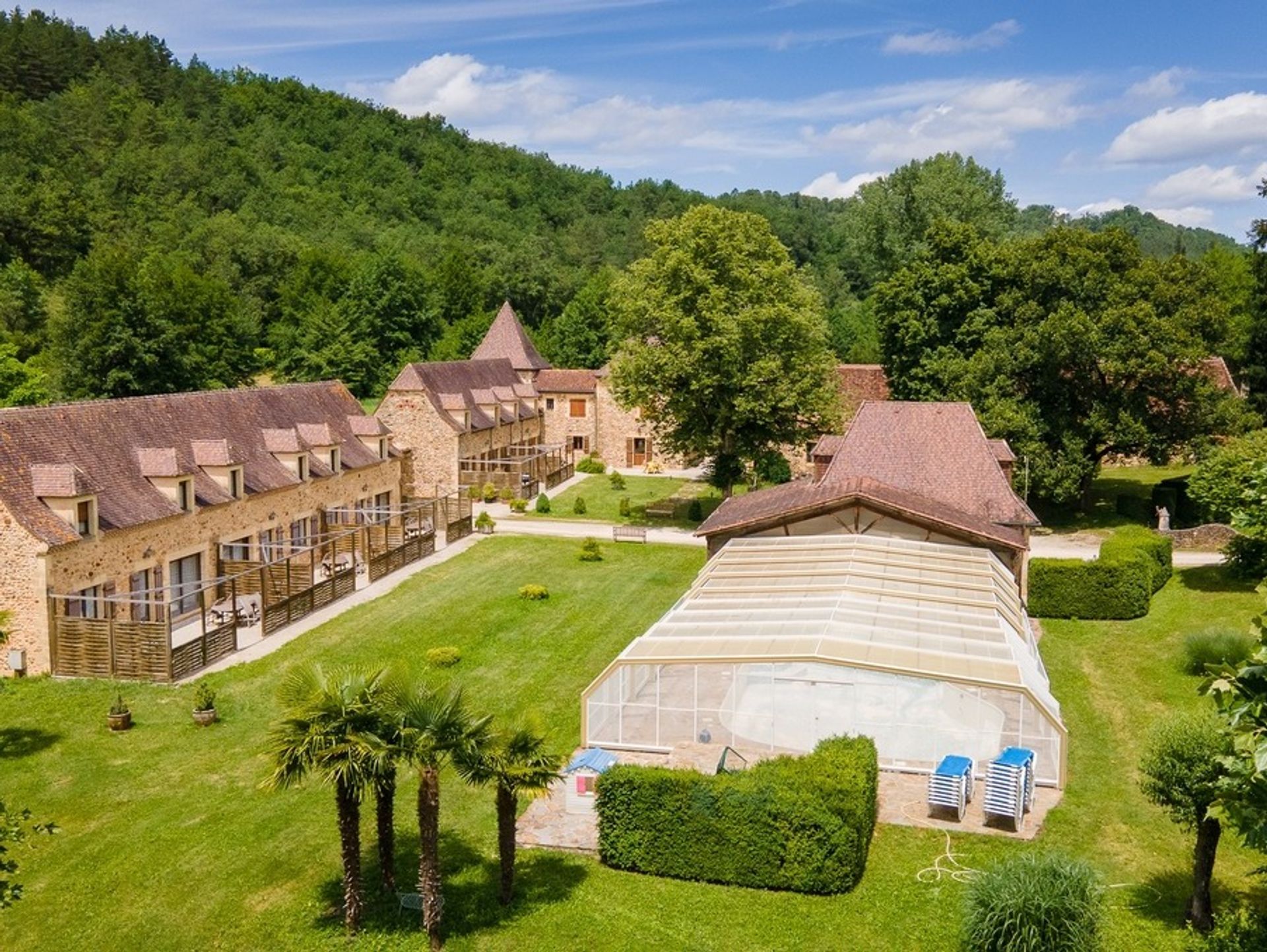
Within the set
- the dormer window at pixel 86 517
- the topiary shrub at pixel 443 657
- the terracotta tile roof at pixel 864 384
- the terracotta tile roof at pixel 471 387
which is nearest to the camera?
the dormer window at pixel 86 517

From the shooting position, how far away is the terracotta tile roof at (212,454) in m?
30.6

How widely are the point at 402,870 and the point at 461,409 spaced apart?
34.1 m

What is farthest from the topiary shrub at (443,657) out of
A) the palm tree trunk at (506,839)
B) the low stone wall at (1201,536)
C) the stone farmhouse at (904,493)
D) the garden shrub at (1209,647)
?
the low stone wall at (1201,536)

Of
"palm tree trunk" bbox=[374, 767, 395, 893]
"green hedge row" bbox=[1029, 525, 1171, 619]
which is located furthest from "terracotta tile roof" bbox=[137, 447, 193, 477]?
"green hedge row" bbox=[1029, 525, 1171, 619]

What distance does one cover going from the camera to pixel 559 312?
9550 cm

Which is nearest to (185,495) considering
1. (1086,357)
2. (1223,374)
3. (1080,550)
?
(1080,550)

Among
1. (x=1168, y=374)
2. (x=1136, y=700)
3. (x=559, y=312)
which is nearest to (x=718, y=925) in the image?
(x=1136, y=700)

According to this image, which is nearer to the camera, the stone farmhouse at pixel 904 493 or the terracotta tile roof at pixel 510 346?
the stone farmhouse at pixel 904 493

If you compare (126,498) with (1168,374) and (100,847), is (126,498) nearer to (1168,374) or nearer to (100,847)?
(100,847)

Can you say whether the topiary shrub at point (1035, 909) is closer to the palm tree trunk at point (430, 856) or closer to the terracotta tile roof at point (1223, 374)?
the palm tree trunk at point (430, 856)

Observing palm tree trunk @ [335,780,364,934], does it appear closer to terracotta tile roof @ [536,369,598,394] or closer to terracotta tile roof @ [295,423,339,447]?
terracotta tile roof @ [295,423,339,447]

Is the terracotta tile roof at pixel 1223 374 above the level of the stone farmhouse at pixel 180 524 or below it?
above

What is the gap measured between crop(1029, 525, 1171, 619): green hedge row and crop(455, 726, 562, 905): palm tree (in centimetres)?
2087

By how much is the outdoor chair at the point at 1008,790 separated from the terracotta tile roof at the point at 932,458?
13901mm
